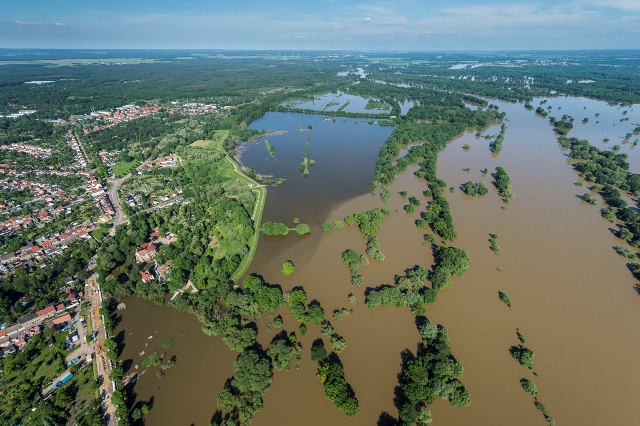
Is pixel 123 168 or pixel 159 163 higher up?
pixel 159 163

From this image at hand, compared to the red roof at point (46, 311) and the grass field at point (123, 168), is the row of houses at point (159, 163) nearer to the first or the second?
the grass field at point (123, 168)

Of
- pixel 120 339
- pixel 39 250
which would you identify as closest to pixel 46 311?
pixel 120 339

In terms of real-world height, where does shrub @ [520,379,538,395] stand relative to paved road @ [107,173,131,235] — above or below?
below

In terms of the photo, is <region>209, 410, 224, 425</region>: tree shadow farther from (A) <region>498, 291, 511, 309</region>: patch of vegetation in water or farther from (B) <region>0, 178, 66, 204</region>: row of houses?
(B) <region>0, 178, 66, 204</region>: row of houses

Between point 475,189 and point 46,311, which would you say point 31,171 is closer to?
point 46,311

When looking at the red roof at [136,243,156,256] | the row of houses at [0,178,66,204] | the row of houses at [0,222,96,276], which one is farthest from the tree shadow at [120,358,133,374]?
the row of houses at [0,178,66,204]

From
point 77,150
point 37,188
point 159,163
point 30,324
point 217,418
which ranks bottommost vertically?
point 217,418

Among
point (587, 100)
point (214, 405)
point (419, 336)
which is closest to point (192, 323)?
point (214, 405)
